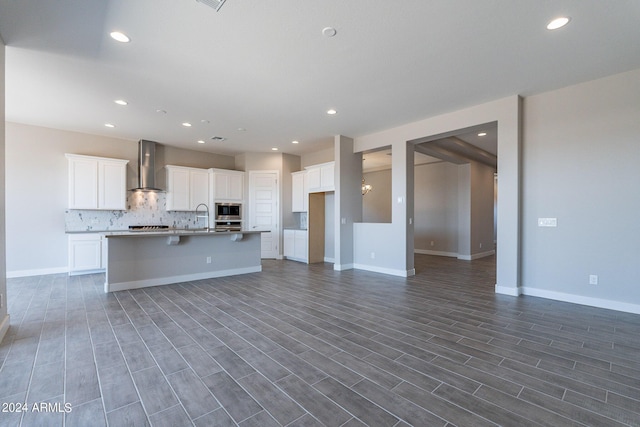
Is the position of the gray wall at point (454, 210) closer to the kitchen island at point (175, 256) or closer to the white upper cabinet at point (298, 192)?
the white upper cabinet at point (298, 192)

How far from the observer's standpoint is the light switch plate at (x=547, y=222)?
4.06 m

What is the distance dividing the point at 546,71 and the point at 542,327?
301 centimetres

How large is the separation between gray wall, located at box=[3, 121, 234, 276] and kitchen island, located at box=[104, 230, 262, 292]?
190cm

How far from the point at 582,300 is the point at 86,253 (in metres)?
8.39

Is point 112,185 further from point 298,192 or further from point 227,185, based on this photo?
point 298,192

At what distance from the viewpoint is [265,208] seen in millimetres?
8000

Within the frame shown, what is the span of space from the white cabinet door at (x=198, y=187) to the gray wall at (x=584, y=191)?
6.95 meters

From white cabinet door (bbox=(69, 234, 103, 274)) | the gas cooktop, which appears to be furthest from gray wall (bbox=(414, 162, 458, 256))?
white cabinet door (bbox=(69, 234, 103, 274))

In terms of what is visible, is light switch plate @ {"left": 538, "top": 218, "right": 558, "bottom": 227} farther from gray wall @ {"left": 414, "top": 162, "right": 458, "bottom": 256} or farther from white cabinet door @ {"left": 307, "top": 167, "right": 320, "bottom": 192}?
white cabinet door @ {"left": 307, "top": 167, "right": 320, "bottom": 192}

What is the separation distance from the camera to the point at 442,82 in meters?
3.77

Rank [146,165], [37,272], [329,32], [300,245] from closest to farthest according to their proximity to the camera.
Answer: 1. [329,32]
2. [37,272]
3. [146,165]
4. [300,245]

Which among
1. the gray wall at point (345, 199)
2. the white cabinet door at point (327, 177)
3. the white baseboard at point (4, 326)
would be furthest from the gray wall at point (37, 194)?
the gray wall at point (345, 199)

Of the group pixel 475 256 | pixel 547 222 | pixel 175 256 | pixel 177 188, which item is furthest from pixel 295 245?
pixel 547 222

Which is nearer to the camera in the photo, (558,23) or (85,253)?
(558,23)
